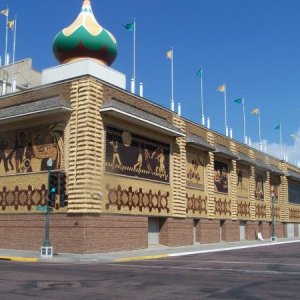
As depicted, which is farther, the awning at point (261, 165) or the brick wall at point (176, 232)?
the awning at point (261, 165)

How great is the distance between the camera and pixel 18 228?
1201 inches

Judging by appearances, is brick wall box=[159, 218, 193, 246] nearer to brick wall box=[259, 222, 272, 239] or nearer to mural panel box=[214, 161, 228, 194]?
mural panel box=[214, 161, 228, 194]

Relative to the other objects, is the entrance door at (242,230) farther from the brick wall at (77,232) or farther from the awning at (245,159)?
the brick wall at (77,232)

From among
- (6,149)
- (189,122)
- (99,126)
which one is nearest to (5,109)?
(6,149)

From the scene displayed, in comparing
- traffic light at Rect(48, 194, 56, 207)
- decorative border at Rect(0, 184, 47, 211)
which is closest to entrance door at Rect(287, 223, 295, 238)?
decorative border at Rect(0, 184, 47, 211)

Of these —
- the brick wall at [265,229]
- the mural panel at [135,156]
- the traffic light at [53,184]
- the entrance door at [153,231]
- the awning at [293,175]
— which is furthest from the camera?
the awning at [293,175]

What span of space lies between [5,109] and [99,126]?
7.71 meters

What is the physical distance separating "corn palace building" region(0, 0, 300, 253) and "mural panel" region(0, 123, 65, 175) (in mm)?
62

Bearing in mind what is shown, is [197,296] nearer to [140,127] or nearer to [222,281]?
[222,281]

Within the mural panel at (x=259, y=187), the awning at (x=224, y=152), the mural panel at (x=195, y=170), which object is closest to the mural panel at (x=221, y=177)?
the awning at (x=224, y=152)

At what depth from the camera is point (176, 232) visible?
1439 inches

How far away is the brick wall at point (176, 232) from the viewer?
3550cm

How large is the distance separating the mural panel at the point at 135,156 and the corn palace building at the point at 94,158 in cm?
6

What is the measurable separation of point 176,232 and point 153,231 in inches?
87.3
